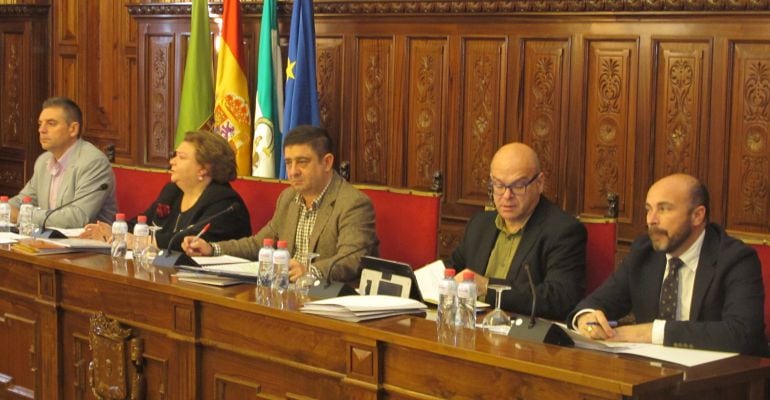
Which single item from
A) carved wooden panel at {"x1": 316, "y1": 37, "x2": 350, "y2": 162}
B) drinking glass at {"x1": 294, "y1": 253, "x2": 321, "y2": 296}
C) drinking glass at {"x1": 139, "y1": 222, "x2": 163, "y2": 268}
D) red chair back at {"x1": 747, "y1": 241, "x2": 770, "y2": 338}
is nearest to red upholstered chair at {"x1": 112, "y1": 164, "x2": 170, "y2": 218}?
carved wooden panel at {"x1": 316, "y1": 37, "x2": 350, "y2": 162}

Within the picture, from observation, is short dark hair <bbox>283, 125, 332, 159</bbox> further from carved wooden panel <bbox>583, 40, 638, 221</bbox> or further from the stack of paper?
carved wooden panel <bbox>583, 40, 638, 221</bbox>

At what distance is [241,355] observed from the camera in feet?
12.7

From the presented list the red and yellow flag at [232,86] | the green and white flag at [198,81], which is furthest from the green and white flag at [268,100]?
the green and white flag at [198,81]

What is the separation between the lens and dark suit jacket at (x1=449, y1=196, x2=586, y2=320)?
406 cm

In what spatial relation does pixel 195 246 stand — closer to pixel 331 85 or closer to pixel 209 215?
pixel 209 215

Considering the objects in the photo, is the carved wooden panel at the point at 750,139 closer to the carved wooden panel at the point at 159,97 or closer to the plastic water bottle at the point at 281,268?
the plastic water bottle at the point at 281,268

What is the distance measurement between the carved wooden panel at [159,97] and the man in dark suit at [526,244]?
381cm

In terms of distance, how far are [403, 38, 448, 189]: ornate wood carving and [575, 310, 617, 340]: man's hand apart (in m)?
3.15

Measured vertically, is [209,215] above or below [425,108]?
below

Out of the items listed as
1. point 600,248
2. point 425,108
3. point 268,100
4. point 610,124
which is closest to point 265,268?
point 600,248

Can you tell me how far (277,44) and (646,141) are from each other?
7.62 ft

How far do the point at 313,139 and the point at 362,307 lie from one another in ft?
4.82

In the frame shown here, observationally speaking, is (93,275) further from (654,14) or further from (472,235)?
(654,14)

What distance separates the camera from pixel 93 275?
14.5ft
